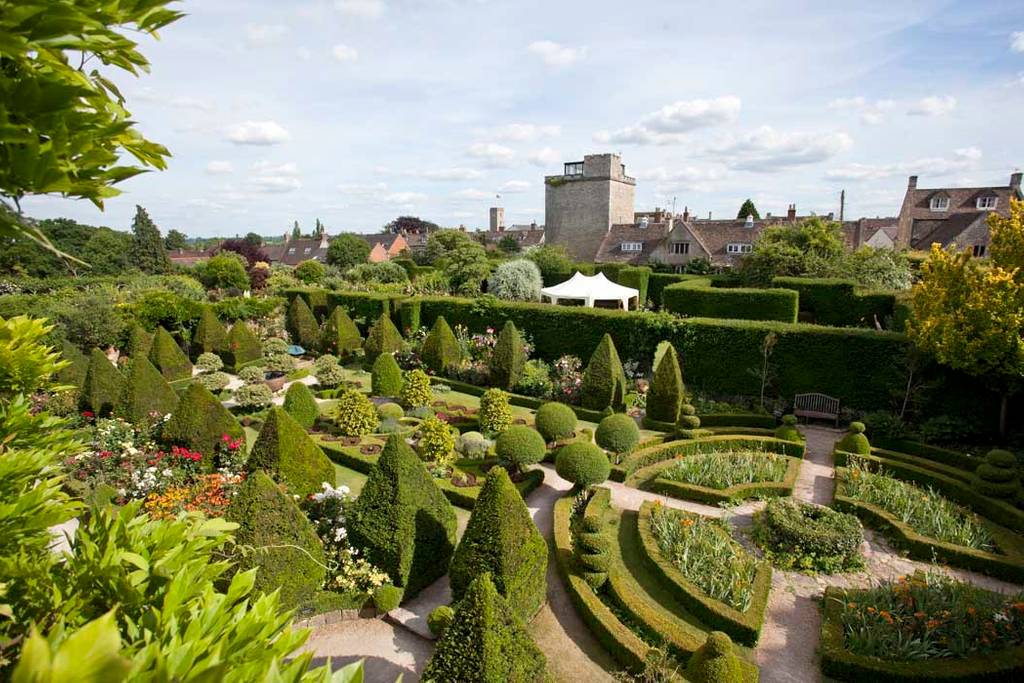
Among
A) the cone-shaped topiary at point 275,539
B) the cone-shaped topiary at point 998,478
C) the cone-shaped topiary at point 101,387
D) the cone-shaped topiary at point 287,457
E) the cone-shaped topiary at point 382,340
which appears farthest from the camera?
the cone-shaped topiary at point 382,340

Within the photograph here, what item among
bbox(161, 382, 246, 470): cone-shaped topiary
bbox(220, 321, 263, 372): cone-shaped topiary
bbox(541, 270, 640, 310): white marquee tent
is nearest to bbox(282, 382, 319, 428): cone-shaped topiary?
bbox(161, 382, 246, 470): cone-shaped topiary

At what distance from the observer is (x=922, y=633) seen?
22.5 feet

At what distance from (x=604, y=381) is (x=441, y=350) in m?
6.60

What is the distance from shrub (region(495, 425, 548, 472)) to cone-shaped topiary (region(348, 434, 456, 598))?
124 inches

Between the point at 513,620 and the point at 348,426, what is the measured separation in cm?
890

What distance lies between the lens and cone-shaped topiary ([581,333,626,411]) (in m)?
15.4

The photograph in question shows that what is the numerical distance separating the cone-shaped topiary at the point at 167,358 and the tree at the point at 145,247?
35.3 m

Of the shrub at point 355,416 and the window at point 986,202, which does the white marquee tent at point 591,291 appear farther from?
the window at point 986,202

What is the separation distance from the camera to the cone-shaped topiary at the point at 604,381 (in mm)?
15445

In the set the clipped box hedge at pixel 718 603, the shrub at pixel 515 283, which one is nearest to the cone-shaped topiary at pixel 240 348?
the shrub at pixel 515 283

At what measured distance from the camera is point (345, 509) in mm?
8227

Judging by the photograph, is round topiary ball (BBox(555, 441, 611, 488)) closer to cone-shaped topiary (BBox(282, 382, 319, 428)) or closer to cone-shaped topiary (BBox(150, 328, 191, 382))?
cone-shaped topiary (BBox(282, 382, 319, 428))

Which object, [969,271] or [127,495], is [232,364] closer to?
[127,495]

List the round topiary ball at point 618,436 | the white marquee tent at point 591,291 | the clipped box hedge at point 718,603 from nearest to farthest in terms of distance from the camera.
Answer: the clipped box hedge at point 718,603 < the round topiary ball at point 618,436 < the white marquee tent at point 591,291
